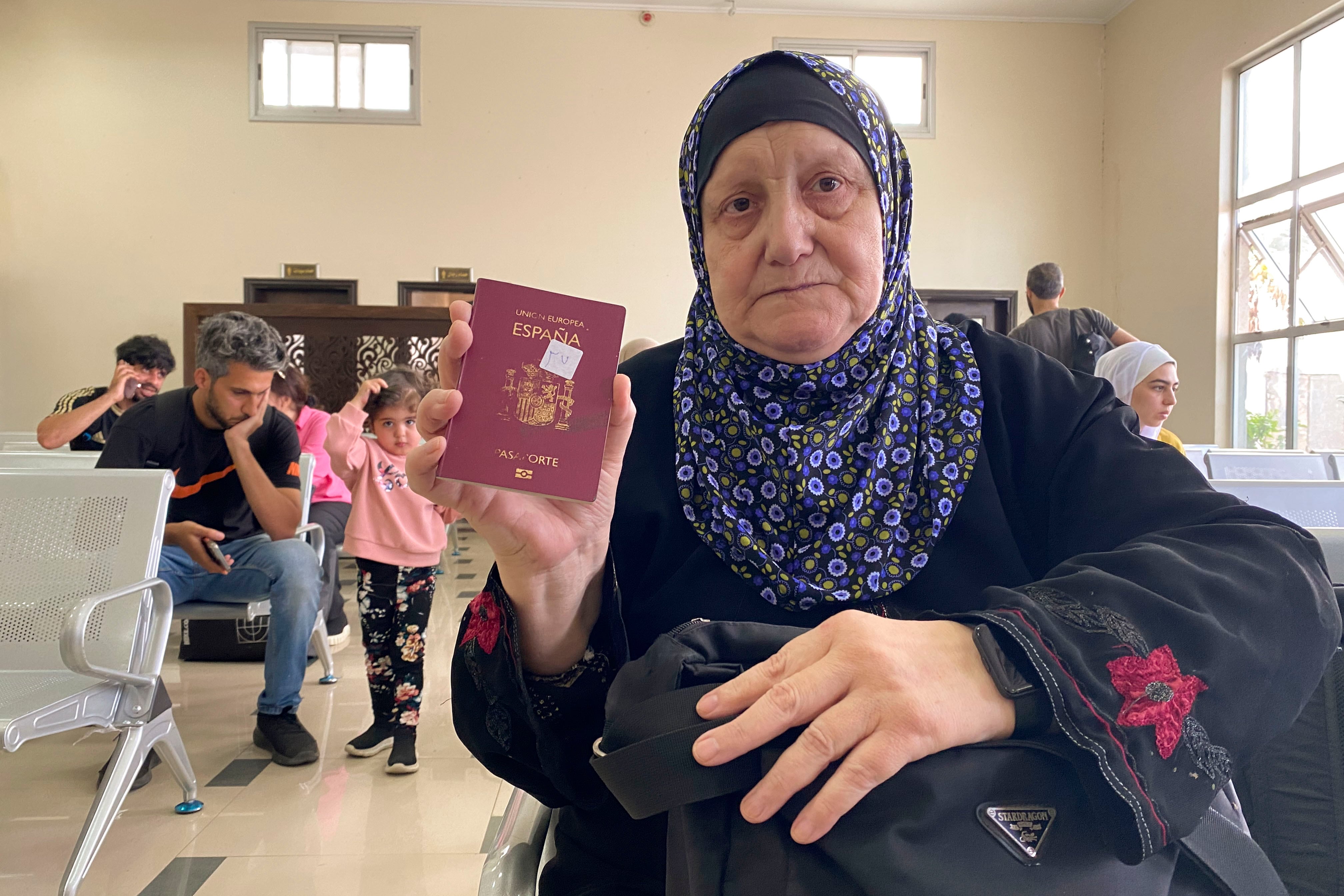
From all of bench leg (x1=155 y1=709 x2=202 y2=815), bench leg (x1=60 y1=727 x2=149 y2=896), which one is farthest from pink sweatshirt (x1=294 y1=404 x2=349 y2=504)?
bench leg (x1=60 y1=727 x2=149 y2=896)

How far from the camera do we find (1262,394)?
24.0 feet

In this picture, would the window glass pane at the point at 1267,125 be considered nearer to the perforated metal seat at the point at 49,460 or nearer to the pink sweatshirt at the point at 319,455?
the pink sweatshirt at the point at 319,455

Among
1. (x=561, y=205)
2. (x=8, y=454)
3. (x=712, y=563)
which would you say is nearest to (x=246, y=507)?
(x=8, y=454)

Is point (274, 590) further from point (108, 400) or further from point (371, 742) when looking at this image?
point (108, 400)

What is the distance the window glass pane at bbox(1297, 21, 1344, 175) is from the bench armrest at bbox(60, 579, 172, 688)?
8.17 metres

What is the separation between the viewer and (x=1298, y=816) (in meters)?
0.86

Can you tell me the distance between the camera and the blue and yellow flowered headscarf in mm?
969

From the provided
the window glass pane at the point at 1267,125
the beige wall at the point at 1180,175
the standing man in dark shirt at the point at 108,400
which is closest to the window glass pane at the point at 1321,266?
the window glass pane at the point at 1267,125

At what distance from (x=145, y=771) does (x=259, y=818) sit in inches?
22.1

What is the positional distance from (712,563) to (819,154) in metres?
0.52

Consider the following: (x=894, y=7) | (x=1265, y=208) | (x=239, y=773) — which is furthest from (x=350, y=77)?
(x=1265, y=208)

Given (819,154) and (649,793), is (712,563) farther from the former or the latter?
(819,154)

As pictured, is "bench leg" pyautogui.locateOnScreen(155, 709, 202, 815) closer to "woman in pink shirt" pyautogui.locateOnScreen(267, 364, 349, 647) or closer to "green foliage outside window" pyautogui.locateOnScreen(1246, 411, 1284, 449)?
"woman in pink shirt" pyautogui.locateOnScreen(267, 364, 349, 647)

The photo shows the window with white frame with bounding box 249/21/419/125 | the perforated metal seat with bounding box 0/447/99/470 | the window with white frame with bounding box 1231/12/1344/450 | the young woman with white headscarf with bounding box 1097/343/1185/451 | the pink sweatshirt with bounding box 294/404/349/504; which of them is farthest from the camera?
the window with white frame with bounding box 249/21/419/125
